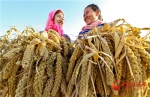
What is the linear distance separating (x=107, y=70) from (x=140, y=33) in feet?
1.25

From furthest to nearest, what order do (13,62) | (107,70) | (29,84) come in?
(13,62) → (29,84) → (107,70)

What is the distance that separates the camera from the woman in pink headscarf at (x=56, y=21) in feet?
8.61

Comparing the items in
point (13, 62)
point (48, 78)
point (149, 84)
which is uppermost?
point (13, 62)

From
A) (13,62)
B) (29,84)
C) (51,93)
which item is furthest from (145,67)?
(13,62)

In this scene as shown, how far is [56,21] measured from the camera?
2625 millimetres

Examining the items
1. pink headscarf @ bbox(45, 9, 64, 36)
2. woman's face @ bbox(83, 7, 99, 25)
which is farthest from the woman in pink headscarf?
woman's face @ bbox(83, 7, 99, 25)

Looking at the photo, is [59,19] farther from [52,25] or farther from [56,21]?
[52,25]

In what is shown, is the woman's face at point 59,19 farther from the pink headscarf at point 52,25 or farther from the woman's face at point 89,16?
the woman's face at point 89,16

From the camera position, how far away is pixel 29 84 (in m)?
1.00

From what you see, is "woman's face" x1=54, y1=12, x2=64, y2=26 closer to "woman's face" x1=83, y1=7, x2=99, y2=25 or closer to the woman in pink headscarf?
the woman in pink headscarf

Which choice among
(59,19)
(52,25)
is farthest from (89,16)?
(52,25)

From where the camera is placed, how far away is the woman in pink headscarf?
262 cm

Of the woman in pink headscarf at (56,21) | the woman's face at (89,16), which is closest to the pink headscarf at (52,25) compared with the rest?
the woman in pink headscarf at (56,21)

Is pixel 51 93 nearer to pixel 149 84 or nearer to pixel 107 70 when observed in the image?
pixel 107 70
